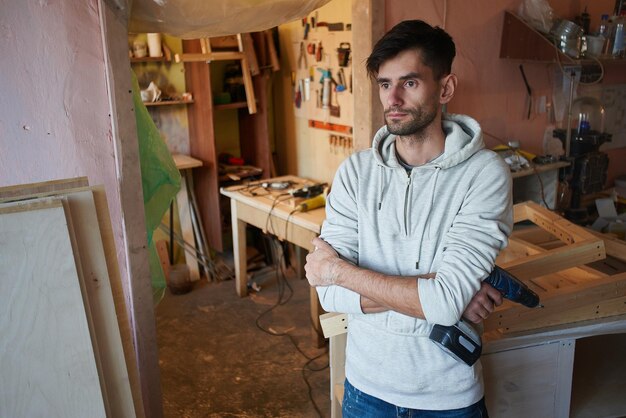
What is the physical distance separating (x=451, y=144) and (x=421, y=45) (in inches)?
10.7

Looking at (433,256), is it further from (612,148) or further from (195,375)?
(612,148)

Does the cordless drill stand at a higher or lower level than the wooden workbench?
higher

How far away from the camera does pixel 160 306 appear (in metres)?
4.20

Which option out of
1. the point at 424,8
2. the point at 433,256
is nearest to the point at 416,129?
the point at 433,256

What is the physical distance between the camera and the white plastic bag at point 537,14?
10.7 ft

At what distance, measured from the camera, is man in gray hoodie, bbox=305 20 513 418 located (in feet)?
4.77

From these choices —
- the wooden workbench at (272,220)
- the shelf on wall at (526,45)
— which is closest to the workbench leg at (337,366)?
the wooden workbench at (272,220)

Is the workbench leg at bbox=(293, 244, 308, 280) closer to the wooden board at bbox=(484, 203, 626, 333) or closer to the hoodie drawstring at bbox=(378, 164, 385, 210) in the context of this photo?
the wooden board at bbox=(484, 203, 626, 333)

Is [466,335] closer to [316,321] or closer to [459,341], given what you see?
[459,341]

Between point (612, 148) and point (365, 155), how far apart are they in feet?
10.2

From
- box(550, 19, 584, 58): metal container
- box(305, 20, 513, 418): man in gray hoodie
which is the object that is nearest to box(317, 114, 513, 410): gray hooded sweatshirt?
box(305, 20, 513, 418): man in gray hoodie


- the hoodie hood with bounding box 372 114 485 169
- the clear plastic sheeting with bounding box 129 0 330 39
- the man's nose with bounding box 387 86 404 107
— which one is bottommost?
the hoodie hood with bounding box 372 114 485 169

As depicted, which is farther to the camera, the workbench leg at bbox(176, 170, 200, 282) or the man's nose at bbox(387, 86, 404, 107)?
the workbench leg at bbox(176, 170, 200, 282)

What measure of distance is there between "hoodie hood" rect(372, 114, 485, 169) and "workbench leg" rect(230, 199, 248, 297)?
2.50 metres
